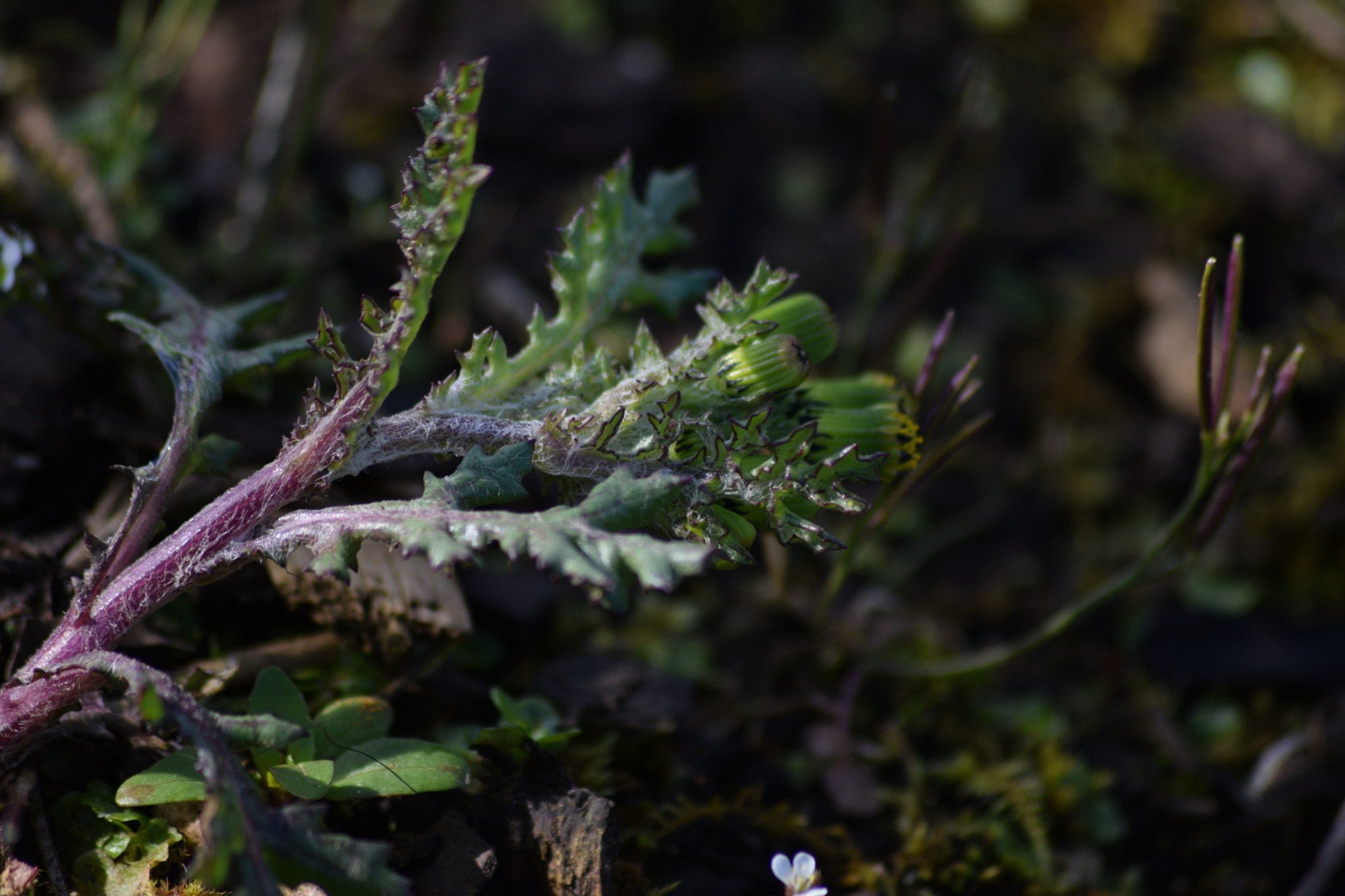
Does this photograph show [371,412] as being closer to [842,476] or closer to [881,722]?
[842,476]

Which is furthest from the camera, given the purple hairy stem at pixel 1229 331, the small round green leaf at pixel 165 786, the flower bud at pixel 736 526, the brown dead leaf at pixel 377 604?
the purple hairy stem at pixel 1229 331

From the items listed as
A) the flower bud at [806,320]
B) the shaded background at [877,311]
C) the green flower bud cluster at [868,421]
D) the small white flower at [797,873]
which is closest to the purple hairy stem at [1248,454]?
the shaded background at [877,311]

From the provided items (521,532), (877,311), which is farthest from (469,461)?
(877,311)

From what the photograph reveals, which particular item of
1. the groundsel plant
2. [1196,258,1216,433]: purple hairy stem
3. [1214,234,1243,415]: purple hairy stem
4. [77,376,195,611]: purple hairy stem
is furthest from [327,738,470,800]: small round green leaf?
[1214,234,1243,415]: purple hairy stem

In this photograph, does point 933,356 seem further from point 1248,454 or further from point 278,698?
point 278,698

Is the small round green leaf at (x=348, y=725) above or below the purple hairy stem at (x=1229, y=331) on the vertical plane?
below

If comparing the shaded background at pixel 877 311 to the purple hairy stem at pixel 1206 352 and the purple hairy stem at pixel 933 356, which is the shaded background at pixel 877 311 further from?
the purple hairy stem at pixel 1206 352
